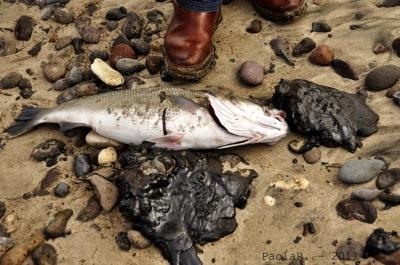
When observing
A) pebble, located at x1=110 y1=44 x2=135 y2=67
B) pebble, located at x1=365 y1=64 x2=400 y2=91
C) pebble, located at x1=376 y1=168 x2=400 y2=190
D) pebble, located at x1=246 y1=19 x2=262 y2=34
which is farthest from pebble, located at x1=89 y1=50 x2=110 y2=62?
pebble, located at x1=376 y1=168 x2=400 y2=190

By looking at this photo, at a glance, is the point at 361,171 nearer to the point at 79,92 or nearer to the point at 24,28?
the point at 79,92

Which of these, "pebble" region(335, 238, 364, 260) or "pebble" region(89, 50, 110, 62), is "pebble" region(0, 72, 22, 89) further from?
"pebble" region(335, 238, 364, 260)

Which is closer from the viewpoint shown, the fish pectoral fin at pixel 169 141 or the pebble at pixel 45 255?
the pebble at pixel 45 255

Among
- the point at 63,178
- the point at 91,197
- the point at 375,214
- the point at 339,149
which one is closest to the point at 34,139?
the point at 63,178

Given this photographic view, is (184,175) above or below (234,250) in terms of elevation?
above

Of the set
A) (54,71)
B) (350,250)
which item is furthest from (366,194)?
(54,71)

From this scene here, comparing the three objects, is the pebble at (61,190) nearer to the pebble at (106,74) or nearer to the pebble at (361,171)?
the pebble at (106,74)

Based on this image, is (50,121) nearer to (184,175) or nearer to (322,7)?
(184,175)

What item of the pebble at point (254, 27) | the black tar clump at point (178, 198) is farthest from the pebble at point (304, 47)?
the black tar clump at point (178, 198)
